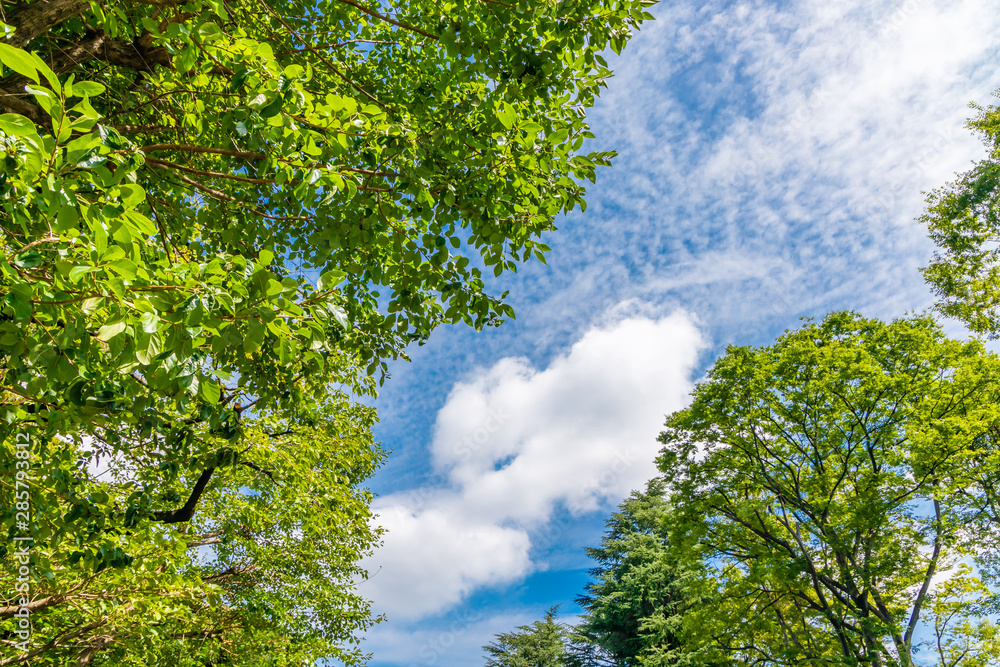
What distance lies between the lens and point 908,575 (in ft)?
39.2

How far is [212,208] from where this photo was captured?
5051 millimetres

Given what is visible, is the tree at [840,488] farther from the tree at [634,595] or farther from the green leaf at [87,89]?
the green leaf at [87,89]

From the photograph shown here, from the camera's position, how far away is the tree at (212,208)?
6.42 feet

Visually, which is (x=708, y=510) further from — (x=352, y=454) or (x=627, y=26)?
(x=627, y=26)

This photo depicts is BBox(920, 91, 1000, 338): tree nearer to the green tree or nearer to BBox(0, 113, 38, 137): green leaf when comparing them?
the green tree

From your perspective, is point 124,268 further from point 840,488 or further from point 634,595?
point 634,595

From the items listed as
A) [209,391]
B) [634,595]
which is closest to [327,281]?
[209,391]

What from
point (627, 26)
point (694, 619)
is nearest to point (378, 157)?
point (627, 26)

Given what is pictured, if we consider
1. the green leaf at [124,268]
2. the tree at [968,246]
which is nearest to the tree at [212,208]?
the green leaf at [124,268]

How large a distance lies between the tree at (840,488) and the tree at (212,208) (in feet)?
34.1

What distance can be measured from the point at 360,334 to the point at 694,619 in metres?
12.8

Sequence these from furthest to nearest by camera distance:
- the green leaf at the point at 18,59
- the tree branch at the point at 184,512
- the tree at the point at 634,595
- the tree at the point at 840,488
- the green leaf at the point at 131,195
A: the tree at the point at 634,595, the tree at the point at 840,488, the tree branch at the point at 184,512, the green leaf at the point at 131,195, the green leaf at the point at 18,59

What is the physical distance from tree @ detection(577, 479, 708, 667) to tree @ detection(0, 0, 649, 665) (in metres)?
19.3

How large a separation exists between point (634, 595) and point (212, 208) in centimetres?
2455
